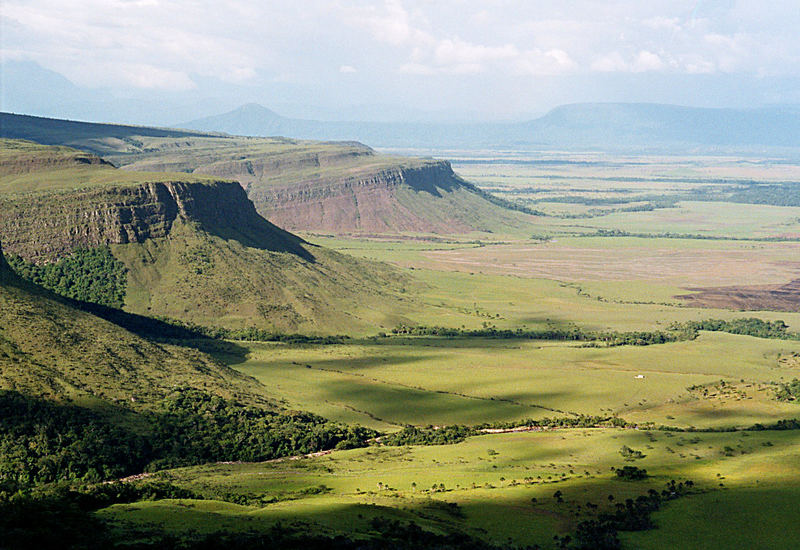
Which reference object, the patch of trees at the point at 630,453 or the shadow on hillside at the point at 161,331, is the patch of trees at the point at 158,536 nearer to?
the patch of trees at the point at 630,453

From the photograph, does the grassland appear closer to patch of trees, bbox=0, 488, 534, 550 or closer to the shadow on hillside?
patch of trees, bbox=0, 488, 534, 550

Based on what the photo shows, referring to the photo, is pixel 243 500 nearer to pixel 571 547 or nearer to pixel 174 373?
pixel 571 547

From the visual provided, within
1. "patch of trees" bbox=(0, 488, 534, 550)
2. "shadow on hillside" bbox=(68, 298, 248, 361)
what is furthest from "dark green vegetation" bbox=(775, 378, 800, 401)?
"shadow on hillside" bbox=(68, 298, 248, 361)

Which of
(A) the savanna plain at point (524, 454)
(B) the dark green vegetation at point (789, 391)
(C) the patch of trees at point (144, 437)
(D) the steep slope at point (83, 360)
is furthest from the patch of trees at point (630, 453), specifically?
(D) the steep slope at point (83, 360)

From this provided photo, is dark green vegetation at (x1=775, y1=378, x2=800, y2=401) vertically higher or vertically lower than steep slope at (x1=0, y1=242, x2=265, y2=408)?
lower

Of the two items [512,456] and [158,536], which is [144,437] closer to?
[158,536]

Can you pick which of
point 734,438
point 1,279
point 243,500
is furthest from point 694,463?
point 1,279

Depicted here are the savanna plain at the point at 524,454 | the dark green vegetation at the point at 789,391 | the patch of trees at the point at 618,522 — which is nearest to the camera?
the patch of trees at the point at 618,522
